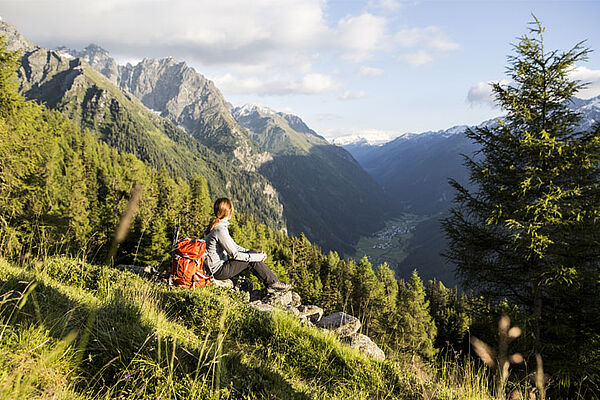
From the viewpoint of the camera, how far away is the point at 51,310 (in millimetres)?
3230

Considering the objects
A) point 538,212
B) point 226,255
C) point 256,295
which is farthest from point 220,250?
point 538,212

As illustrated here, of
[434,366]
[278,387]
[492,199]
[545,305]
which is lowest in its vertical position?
[545,305]

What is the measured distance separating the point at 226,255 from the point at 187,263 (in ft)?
3.01

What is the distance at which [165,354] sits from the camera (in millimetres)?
2697

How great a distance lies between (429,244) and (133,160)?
190495 millimetres

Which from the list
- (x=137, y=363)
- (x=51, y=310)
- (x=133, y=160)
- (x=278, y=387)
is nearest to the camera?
(x=137, y=363)

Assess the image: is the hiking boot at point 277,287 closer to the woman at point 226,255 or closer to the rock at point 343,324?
the woman at point 226,255

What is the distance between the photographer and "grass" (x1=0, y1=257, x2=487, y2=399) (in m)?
2.26

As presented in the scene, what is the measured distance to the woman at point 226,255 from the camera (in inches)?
243

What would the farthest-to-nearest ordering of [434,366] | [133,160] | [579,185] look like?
[133,160], [579,185], [434,366]

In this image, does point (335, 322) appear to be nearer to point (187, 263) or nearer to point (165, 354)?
point (187, 263)

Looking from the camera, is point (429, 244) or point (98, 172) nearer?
point (98, 172)

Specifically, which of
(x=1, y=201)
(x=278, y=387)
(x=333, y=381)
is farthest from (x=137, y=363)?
(x=1, y=201)

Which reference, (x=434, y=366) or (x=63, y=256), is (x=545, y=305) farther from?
(x=63, y=256)
